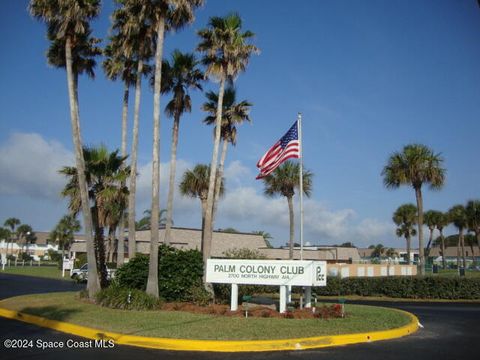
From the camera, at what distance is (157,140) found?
19891mm

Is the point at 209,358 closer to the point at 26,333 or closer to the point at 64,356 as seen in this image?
the point at 64,356

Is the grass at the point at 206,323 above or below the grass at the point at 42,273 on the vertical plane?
above

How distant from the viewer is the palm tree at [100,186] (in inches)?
917

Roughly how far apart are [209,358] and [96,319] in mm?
5813

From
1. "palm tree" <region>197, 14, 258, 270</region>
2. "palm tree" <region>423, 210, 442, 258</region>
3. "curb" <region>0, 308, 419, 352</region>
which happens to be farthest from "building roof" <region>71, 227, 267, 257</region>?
"palm tree" <region>423, 210, 442, 258</region>

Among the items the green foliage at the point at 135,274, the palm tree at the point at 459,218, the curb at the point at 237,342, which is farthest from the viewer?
the palm tree at the point at 459,218

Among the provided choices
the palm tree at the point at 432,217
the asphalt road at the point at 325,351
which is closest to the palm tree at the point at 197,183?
the asphalt road at the point at 325,351

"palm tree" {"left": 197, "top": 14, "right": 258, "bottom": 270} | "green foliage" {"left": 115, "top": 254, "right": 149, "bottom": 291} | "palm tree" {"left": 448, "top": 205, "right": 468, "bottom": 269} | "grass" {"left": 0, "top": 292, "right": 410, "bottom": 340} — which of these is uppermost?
"palm tree" {"left": 197, "top": 14, "right": 258, "bottom": 270}

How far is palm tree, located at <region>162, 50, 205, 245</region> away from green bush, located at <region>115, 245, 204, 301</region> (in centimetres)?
327

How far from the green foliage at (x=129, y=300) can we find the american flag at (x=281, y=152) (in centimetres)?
679

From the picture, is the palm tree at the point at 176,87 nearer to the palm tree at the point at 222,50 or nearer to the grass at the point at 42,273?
the palm tree at the point at 222,50

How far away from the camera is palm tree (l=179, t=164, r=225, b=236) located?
107 ft

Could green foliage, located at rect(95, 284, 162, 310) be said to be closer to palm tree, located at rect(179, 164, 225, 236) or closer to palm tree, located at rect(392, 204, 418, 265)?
palm tree, located at rect(179, 164, 225, 236)

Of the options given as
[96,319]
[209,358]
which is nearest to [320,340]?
[209,358]
